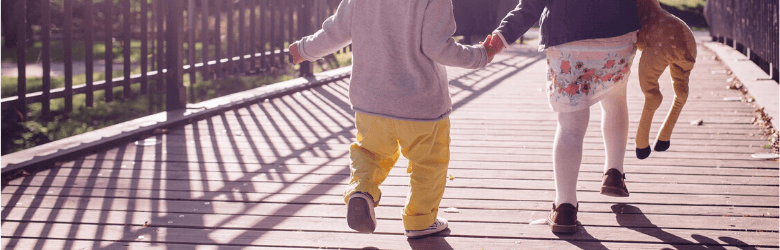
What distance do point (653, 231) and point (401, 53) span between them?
1264 mm

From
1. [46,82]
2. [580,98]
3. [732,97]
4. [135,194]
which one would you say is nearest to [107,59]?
[46,82]

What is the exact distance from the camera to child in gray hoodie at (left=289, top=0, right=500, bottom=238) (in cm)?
284

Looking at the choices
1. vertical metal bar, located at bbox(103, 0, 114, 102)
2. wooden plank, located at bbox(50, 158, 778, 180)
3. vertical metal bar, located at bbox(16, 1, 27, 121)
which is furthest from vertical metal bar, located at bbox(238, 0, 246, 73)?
wooden plank, located at bbox(50, 158, 778, 180)

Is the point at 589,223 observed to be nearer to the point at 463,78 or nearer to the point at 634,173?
the point at 634,173

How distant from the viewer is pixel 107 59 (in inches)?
236

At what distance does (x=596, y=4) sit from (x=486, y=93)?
5090mm

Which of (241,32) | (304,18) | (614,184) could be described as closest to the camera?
(614,184)

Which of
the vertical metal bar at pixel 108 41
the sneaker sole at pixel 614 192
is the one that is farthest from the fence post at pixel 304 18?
the sneaker sole at pixel 614 192

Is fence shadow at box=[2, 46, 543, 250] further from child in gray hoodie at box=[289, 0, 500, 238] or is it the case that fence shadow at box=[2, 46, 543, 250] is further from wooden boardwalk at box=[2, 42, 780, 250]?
child in gray hoodie at box=[289, 0, 500, 238]

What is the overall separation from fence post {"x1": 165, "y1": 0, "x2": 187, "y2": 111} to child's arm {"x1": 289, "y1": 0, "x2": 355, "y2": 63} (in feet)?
11.4

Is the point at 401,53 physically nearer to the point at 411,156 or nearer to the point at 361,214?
the point at 411,156

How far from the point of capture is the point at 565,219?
3.21 metres

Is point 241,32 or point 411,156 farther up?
point 411,156

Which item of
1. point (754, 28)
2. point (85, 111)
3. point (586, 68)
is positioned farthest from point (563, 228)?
point (754, 28)
